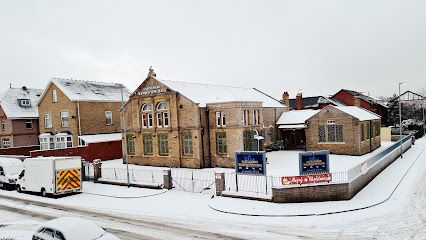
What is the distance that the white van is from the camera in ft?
70.0

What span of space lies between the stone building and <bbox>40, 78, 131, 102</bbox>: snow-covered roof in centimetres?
726

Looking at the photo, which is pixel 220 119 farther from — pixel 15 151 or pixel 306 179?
pixel 15 151

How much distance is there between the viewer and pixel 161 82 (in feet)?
103

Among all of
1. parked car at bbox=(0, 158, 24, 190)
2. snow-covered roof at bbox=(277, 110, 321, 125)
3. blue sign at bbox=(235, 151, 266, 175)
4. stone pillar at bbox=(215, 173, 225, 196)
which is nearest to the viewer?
blue sign at bbox=(235, 151, 266, 175)

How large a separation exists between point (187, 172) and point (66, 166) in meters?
10.1

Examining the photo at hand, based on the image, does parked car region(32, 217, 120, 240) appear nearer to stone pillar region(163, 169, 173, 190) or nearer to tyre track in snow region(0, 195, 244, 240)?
tyre track in snow region(0, 195, 244, 240)

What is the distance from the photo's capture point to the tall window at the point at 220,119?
2919cm

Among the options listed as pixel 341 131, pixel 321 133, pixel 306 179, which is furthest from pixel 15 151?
pixel 341 131

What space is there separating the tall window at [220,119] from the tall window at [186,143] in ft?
10.1

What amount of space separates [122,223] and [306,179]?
10.3m

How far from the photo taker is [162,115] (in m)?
32.1

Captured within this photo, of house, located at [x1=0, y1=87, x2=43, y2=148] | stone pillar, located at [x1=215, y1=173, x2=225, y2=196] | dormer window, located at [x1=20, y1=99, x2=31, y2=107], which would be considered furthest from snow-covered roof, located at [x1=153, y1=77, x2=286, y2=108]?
dormer window, located at [x1=20, y1=99, x2=31, y2=107]

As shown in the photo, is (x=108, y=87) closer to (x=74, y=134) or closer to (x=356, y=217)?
(x=74, y=134)

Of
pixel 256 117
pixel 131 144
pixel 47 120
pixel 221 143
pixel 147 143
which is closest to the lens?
pixel 221 143
